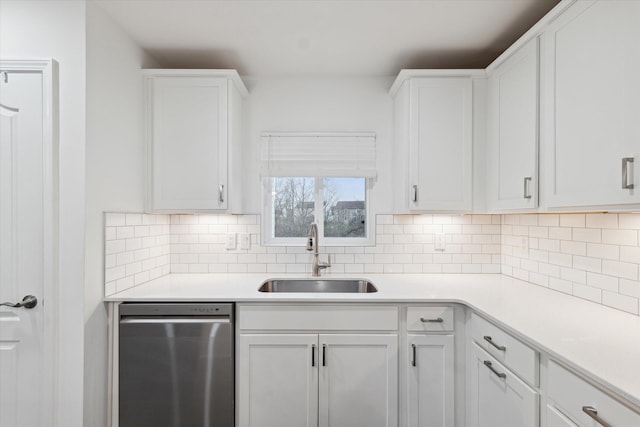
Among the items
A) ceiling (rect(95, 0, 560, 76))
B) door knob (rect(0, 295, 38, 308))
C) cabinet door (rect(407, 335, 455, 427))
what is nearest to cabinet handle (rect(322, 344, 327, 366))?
cabinet door (rect(407, 335, 455, 427))

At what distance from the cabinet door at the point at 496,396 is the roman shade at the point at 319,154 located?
1.43 meters

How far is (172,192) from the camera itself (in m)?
2.23

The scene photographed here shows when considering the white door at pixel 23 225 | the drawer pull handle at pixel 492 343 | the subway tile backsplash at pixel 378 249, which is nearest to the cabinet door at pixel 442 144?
the subway tile backsplash at pixel 378 249

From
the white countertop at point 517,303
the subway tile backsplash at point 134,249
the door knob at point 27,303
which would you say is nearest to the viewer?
the white countertop at point 517,303

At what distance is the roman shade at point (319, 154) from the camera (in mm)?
2566

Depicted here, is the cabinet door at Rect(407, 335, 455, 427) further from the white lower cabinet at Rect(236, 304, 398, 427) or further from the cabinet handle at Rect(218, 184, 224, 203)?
the cabinet handle at Rect(218, 184, 224, 203)

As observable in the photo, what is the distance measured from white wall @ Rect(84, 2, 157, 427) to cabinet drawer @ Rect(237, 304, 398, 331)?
840mm

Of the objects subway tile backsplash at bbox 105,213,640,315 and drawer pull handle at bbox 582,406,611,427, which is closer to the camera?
drawer pull handle at bbox 582,406,611,427

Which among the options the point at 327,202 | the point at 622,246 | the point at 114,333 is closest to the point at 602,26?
the point at 622,246

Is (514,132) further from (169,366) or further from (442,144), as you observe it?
(169,366)

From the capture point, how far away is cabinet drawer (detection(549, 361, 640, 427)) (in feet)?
3.03

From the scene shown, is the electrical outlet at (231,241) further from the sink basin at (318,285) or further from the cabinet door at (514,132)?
the cabinet door at (514,132)

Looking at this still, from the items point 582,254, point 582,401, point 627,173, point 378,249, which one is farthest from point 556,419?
point 378,249

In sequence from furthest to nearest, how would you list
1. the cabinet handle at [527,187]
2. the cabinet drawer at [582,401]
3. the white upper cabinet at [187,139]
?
the white upper cabinet at [187,139], the cabinet handle at [527,187], the cabinet drawer at [582,401]
